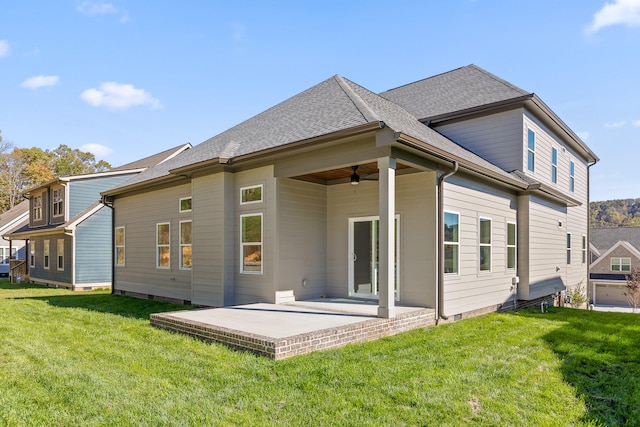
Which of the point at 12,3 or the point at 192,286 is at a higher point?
the point at 12,3

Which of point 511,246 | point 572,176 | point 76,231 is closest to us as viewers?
point 511,246

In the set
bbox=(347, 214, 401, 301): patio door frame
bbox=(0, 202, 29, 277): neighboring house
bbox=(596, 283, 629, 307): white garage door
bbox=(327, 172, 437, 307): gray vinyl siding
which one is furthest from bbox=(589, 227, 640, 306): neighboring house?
bbox=(0, 202, 29, 277): neighboring house

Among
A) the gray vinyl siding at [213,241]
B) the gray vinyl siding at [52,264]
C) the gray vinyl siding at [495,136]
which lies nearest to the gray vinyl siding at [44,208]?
the gray vinyl siding at [52,264]

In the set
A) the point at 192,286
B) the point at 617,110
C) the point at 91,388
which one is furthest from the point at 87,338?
the point at 617,110

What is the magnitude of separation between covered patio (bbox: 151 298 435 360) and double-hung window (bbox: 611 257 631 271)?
28.6 metres

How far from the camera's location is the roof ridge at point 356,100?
7.18 meters

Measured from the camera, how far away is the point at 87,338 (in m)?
6.37

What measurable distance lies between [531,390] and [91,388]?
4279 millimetres

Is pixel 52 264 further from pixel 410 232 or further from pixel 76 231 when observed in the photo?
pixel 410 232

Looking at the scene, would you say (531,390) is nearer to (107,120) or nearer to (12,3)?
(12,3)

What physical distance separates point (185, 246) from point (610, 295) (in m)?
29.7

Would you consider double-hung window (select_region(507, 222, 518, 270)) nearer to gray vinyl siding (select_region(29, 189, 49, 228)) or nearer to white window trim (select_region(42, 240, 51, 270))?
white window trim (select_region(42, 240, 51, 270))

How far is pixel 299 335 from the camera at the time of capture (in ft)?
17.8

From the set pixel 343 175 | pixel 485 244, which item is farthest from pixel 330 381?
pixel 485 244
